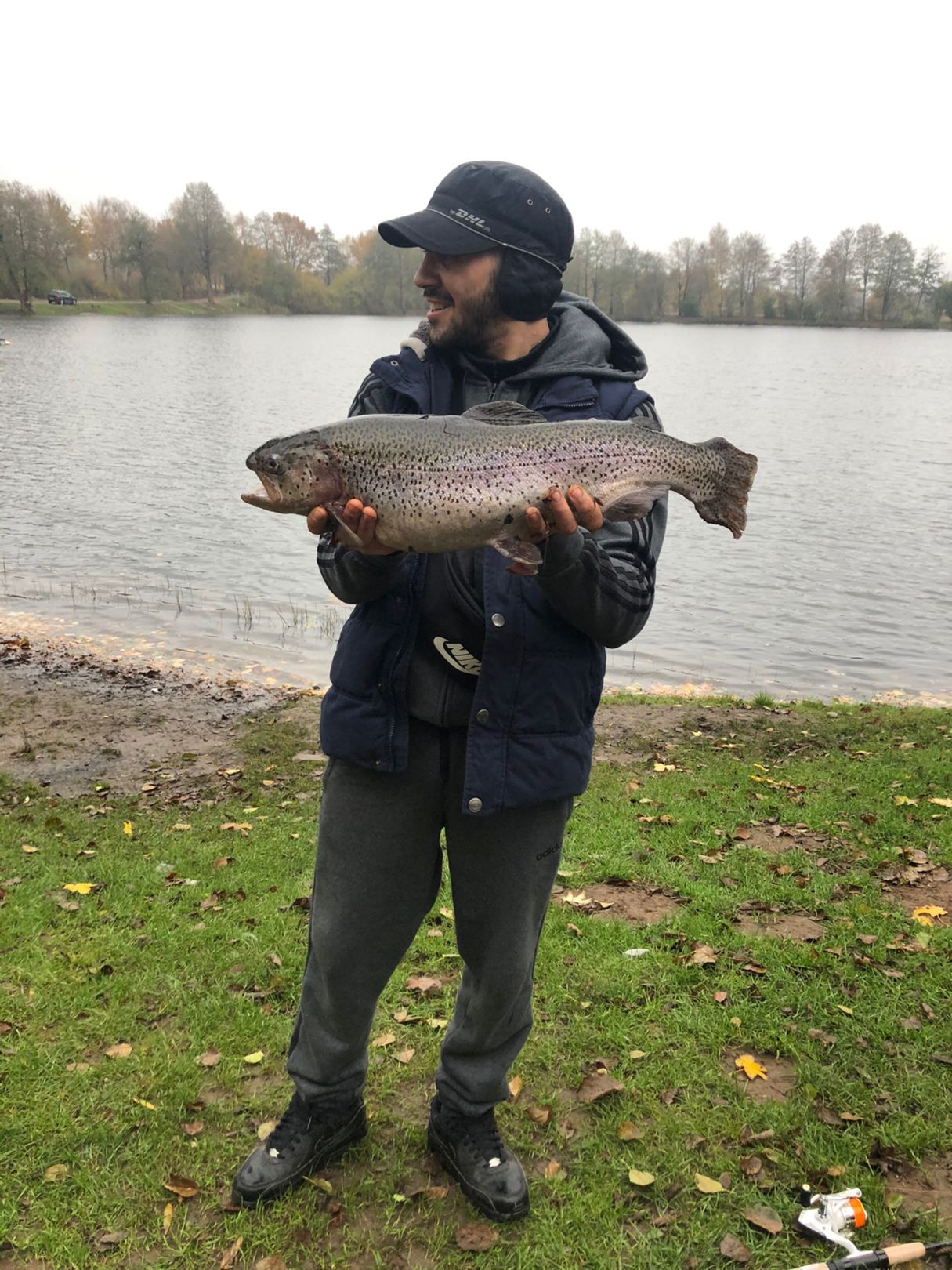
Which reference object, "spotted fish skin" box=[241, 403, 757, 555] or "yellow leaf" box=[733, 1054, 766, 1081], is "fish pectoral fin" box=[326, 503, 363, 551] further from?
"yellow leaf" box=[733, 1054, 766, 1081]

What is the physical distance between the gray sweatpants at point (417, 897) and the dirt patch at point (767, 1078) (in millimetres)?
1357

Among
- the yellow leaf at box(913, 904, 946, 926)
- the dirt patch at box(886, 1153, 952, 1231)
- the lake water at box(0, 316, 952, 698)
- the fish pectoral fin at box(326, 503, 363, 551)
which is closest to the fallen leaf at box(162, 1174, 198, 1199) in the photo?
the fish pectoral fin at box(326, 503, 363, 551)

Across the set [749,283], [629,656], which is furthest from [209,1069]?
[749,283]

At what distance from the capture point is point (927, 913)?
568 centimetres

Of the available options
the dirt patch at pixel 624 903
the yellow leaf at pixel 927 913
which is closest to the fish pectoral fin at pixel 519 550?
the dirt patch at pixel 624 903

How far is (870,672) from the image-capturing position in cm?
1428

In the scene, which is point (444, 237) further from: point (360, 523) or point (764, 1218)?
point (764, 1218)

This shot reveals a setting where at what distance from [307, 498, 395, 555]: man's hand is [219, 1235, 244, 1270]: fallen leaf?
2.49 m

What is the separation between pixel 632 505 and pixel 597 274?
10233cm

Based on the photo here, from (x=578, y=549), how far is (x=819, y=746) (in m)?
7.54

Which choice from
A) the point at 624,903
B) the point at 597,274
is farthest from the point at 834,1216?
the point at 597,274

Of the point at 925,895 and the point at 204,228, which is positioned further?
the point at 204,228

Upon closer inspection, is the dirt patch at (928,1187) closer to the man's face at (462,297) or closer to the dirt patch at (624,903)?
the dirt patch at (624,903)

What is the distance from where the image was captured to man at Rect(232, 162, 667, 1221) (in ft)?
9.60
